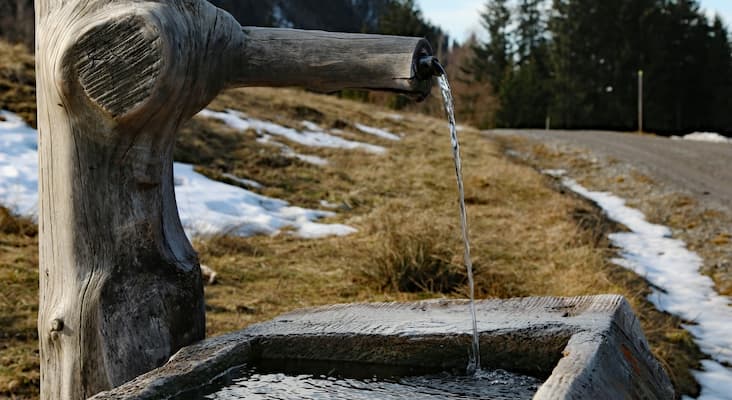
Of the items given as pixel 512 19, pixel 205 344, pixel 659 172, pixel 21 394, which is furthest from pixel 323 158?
pixel 512 19

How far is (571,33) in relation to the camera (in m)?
33.0

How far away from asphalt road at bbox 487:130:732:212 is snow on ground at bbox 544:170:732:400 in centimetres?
170

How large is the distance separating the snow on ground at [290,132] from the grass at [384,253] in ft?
4.48

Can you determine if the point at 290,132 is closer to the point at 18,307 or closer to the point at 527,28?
the point at 18,307

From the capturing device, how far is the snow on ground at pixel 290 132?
1170 cm

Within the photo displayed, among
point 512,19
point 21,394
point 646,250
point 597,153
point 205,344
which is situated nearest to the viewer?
point 205,344

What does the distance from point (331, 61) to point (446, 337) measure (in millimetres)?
853

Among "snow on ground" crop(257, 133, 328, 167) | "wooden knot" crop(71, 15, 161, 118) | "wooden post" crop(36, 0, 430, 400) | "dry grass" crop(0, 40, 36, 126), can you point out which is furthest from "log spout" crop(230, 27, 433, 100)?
"snow on ground" crop(257, 133, 328, 167)

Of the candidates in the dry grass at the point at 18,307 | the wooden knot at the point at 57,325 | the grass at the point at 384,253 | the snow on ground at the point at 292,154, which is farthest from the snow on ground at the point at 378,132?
the wooden knot at the point at 57,325

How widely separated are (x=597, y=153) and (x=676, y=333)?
33.4 ft

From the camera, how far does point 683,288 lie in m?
5.33

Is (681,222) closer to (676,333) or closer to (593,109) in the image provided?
(676,333)

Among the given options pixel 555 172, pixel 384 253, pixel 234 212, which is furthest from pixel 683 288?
pixel 555 172

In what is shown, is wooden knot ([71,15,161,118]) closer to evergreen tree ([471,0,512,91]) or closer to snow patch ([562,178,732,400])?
snow patch ([562,178,732,400])
